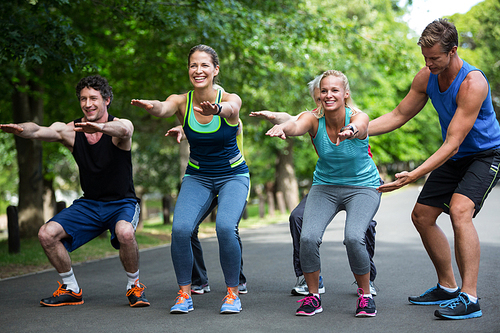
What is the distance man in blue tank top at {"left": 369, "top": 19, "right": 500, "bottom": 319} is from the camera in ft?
13.7

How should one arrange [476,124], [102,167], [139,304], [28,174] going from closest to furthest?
1. [476,124]
2. [139,304]
3. [102,167]
4. [28,174]

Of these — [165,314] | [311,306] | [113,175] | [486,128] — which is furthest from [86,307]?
[486,128]

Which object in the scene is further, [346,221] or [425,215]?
[425,215]

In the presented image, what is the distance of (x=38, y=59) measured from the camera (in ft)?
22.3

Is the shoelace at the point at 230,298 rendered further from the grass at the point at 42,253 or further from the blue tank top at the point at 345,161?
the grass at the point at 42,253

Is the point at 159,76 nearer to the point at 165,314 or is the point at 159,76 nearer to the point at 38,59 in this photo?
the point at 38,59

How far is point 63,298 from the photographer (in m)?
5.12

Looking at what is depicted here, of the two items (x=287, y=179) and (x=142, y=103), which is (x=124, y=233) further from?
(x=287, y=179)

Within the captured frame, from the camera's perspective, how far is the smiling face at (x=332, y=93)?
14.7ft

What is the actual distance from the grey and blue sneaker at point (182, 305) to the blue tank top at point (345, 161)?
1.59 meters

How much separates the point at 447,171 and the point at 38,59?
5201 millimetres

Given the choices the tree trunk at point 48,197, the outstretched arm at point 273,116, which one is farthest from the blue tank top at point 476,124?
the tree trunk at point 48,197

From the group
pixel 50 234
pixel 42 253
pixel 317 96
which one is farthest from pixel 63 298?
pixel 42 253

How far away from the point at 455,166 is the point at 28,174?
1011 centimetres
